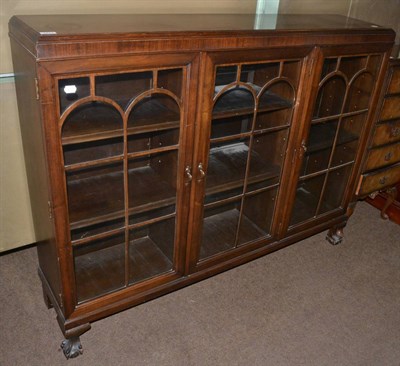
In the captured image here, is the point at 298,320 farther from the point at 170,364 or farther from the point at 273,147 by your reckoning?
the point at 273,147

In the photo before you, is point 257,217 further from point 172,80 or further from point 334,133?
point 172,80

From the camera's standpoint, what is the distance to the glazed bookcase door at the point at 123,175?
1.16 meters

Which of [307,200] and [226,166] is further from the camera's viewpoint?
[307,200]

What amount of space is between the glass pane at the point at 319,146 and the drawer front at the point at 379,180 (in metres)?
0.26

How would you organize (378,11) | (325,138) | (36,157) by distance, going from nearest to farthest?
(36,157) → (325,138) → (378,11)

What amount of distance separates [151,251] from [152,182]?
0.28m

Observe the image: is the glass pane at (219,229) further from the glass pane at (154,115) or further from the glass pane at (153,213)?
the glass pane at (154,115)

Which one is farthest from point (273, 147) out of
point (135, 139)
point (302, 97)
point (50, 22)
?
point (50, 22)

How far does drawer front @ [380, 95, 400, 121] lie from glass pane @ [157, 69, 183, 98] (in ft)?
3.31

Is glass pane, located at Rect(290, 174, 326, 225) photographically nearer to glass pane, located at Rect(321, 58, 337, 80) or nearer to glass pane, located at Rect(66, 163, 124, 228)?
glass pane, located at Rect(321, 58, 337, 80)

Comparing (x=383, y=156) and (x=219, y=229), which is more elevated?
(x=383, y=156)

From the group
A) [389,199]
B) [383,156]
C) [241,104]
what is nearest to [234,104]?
[241,104]

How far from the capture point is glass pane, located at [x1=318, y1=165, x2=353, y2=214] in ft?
6.08

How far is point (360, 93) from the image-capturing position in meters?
1.69
